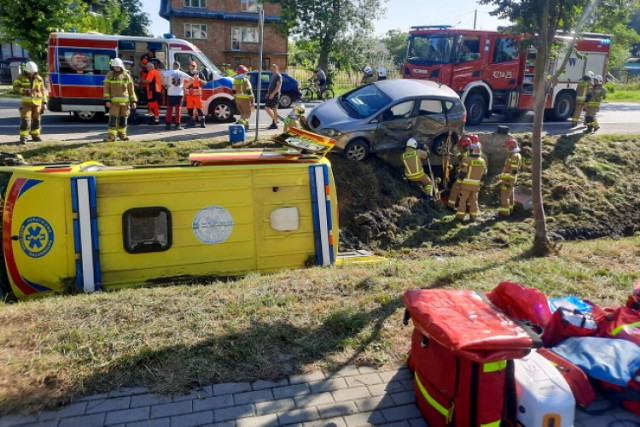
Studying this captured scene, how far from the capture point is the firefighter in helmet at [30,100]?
444 inches

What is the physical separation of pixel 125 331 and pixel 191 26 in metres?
38.1

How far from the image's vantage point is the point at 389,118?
36.6 ft

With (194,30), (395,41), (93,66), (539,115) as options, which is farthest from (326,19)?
(395,41)

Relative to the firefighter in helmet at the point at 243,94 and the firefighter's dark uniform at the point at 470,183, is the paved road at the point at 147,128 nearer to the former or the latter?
the firefighter in helmet at the point at 243,94

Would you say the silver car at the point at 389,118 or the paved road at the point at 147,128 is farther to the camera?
the paved road at the point at 147,128

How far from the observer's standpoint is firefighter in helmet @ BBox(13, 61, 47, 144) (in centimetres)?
1127

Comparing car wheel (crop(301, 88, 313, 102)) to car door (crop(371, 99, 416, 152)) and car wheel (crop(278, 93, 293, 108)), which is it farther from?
car door (crop(371, 99, 416, 152))

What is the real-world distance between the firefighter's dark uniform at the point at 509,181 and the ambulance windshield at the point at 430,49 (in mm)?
5883

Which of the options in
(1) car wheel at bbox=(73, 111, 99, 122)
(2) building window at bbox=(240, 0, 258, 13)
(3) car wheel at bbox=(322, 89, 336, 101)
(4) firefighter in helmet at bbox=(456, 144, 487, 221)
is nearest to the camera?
(4) firefighter in helmet at bbox=(456, 144, 487, 221)

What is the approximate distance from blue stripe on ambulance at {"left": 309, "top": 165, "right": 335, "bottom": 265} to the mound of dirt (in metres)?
2.85

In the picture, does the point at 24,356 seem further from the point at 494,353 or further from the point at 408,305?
the point at 494,353

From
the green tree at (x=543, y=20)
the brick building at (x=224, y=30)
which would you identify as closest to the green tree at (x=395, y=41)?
the brick building at (x=224, y=30)

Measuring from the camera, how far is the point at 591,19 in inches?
280

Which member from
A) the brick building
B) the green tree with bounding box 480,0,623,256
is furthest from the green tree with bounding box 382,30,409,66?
the green tree with bounding box 480,0,623,256
